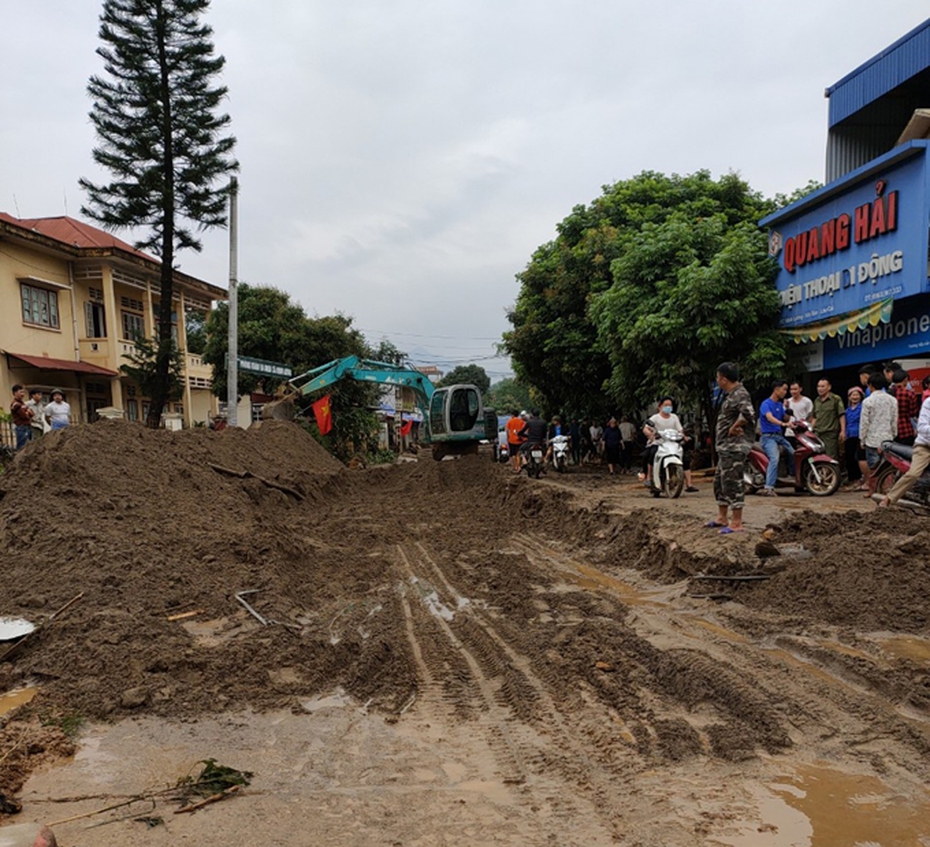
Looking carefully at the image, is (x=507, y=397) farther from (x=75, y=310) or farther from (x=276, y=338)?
(x=75, y=310)

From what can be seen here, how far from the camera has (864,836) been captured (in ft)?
9.61

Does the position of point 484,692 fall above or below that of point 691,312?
below

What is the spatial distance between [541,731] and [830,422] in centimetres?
1043

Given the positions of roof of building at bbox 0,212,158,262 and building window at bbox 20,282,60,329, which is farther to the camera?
roof of building at bbox 0,212,158,262

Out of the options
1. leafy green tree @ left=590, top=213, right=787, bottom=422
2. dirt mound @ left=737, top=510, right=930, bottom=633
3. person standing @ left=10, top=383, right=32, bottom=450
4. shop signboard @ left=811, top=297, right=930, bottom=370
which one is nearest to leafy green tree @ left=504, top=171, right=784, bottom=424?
leafy green tree @ left=590, top=213, right=787, bottom=422

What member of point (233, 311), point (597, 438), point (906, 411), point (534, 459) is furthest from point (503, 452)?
point (906, 411)

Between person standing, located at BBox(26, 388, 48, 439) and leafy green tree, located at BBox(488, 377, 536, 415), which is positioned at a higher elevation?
leafy green tree, located at BBox(488, 377, 536, 415)

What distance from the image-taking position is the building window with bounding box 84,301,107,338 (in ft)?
94.3

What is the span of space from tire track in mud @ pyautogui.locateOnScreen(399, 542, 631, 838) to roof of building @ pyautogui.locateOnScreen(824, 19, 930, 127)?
53.0 feet

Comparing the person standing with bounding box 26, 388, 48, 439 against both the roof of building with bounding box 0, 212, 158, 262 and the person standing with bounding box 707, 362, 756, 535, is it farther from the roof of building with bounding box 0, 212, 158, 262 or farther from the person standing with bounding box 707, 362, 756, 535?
the roof of building with bounding box 0, 212, 158, 262

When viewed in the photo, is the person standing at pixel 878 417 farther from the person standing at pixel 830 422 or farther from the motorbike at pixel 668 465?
the motorbike at pixel 668 465

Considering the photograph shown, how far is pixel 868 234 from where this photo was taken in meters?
13.7

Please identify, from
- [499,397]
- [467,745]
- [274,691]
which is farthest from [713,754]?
[499,397]

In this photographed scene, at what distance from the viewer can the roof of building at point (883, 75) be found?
15586 mm
